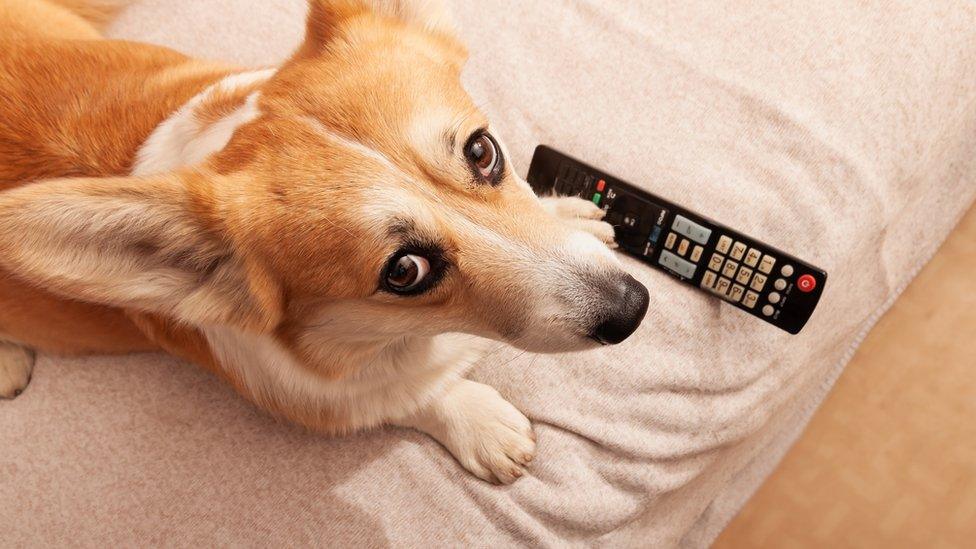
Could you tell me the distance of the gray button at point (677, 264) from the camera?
1.23 m

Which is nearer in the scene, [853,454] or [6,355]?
[6,355]

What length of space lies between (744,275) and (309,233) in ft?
2.58

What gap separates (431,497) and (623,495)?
0.35 meters

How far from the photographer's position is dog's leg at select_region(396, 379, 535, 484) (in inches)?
44.6

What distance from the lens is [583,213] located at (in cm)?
130

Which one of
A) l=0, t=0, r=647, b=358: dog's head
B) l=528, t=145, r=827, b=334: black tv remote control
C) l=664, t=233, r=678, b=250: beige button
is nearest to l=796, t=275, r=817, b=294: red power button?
l=528, t=145, r=827, b=334: black tv remote control

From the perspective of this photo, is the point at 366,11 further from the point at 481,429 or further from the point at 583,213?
the point at 481,429

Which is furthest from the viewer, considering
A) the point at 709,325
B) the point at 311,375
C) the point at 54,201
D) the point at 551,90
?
the point at 551,90

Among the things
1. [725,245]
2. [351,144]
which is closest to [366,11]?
[351,144]

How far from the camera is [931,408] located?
62.4 inches

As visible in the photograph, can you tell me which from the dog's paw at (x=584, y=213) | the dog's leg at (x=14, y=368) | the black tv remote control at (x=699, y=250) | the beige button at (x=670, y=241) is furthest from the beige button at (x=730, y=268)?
the dog's leg at (x=14, y=368)

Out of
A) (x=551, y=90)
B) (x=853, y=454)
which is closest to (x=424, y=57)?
(x=551, y=90)

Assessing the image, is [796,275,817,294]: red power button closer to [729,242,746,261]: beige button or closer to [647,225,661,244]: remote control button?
[729,242,746,261]: beige button

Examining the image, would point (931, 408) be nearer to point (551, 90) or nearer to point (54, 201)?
point (551, 90)
